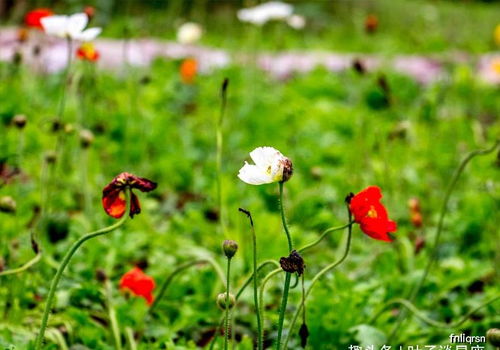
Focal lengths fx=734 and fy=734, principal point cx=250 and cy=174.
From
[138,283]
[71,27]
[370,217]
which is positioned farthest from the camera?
[138,283]

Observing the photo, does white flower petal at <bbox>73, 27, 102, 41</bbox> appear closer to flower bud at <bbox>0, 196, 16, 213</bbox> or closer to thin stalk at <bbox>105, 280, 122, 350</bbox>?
flower bud at <bbox>0, 196, 16, 213</bbox>

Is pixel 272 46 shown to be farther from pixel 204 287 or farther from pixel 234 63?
pixel 204 287

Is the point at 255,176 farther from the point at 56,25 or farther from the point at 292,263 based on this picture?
the point at 56,25

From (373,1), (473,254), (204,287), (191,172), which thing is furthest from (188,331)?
(373,1)

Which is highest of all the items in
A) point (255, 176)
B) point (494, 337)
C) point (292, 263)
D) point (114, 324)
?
point (255, 176)

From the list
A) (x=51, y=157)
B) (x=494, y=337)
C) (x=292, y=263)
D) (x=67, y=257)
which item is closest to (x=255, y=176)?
(x=292, y=263)

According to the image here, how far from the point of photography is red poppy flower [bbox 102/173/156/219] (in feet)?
3.25

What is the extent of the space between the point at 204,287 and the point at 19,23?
4628mm

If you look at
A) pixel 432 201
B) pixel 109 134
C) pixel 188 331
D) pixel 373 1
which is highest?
pixel 373 1

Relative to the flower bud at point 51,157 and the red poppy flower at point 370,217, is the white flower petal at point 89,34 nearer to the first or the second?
the flower bud at point 51,157

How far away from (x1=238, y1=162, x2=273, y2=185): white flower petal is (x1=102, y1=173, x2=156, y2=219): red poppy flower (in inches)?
5.0

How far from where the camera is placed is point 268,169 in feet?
3.37

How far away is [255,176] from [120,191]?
190mm

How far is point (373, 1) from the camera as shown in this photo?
924 cm
